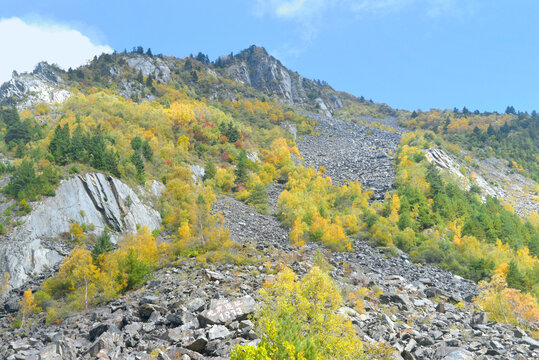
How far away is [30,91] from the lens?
276 ft

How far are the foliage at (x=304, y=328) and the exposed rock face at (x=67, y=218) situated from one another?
1073 inches

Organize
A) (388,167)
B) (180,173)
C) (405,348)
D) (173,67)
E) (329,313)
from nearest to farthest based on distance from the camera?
(329,313)
(405,348)
(180,173)
(388,167)
(173,67)

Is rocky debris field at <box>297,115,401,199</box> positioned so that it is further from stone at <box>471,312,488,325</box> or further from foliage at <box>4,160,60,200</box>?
foliage at <box>4,160,60,200</box>

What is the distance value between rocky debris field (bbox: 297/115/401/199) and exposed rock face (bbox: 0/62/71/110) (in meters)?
70.5

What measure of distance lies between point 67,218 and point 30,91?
6915 cm

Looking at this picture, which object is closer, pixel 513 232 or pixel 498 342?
pixel 498 342

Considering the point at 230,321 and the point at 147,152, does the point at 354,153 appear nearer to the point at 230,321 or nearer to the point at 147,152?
the point at 147,152

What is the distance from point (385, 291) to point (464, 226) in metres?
33.9

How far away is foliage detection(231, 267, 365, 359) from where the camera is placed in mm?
10875

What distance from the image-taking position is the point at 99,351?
621 inches

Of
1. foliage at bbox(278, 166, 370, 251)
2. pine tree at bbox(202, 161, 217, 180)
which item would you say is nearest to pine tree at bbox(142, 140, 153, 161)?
pine tree at bbox(202, 161, 217, 180)

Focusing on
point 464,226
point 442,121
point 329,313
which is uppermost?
point 442,121

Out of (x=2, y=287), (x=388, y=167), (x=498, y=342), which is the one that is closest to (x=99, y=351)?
(x=2, y=287)

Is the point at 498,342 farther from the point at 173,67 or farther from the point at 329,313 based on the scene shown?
the point at 173,67
